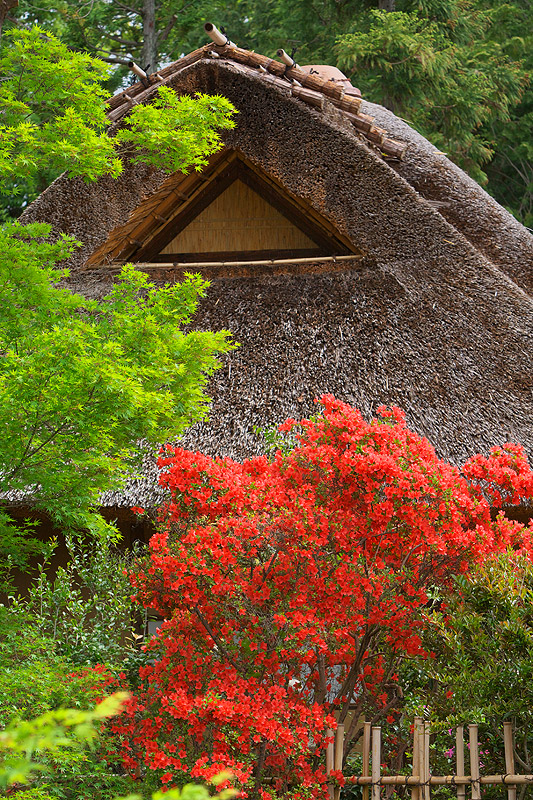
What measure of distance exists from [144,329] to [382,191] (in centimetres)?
386

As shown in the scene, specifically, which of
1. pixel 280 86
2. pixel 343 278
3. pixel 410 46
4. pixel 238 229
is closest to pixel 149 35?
pixel 410 46

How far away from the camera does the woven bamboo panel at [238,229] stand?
27.8 feet

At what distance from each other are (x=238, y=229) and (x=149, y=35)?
376 inches

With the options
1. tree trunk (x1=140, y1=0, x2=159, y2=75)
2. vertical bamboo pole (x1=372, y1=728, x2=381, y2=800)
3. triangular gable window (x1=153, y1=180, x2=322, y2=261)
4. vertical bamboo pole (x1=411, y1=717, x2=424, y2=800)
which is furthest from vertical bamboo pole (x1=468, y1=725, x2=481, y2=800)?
tree trunk (x1=140, y1=0, x2=159, y2=75)

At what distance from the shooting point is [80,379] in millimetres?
4020

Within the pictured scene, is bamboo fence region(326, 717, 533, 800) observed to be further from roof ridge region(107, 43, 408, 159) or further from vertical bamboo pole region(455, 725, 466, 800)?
roof ridge region(107, 43, 408, 159)

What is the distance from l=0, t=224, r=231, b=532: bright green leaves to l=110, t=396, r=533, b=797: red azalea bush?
0.44 m

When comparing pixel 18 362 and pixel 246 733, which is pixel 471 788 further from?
pixel 18 362

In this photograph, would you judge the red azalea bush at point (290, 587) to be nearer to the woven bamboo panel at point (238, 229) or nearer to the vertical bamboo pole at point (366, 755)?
the vertical bamboo pole at point (366, 755)

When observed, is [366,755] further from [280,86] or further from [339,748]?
[280,86]

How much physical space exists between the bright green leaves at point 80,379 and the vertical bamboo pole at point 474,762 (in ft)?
7.19

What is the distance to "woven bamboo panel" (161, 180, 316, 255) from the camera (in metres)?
8.48

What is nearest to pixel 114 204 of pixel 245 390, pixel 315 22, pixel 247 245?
pixel 247 245

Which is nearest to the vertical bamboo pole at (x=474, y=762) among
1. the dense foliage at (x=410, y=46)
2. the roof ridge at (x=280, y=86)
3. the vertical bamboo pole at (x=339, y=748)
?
the vertical bamboo pole at (x=339, y=748)
